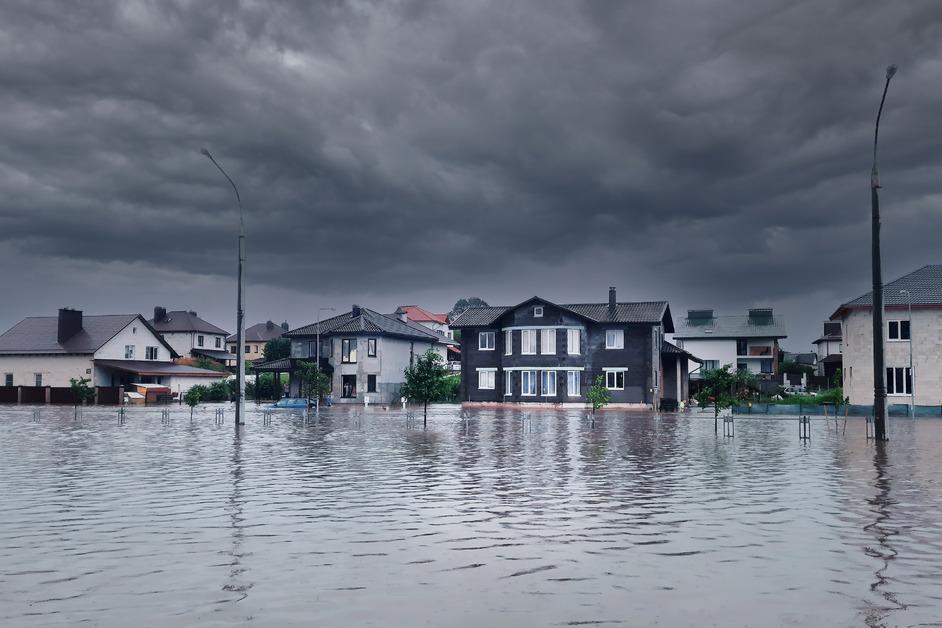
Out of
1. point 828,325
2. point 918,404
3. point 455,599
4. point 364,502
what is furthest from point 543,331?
point 828,325

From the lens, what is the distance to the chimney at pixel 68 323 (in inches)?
3418

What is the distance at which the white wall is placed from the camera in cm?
8588

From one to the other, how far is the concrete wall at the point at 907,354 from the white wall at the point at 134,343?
225 ft

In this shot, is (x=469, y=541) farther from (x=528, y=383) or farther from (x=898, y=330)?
(x=528, y=383)

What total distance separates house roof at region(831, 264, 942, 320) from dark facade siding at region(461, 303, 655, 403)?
53.3 ft

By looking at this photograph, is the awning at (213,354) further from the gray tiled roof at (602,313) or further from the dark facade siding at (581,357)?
the dark facade siding at (581,357)

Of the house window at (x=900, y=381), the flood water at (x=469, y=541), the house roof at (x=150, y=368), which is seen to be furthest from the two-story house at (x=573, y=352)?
the flood water at (x=469, y=541)

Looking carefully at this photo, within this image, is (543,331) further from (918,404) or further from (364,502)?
(364,502)

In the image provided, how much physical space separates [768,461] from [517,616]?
57.6 feet

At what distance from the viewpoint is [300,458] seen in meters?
23.5

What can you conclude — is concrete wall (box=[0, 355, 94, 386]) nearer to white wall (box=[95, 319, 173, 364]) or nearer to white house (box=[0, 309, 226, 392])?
white house (box=[0, 309, 226, 392])

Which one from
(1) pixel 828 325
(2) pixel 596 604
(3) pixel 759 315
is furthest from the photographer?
(1) pixel 828 325

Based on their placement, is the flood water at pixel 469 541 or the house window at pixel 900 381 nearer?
the flood water at pixel 469 541

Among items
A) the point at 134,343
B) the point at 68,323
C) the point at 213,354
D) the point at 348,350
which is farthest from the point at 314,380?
the point at 213,354
